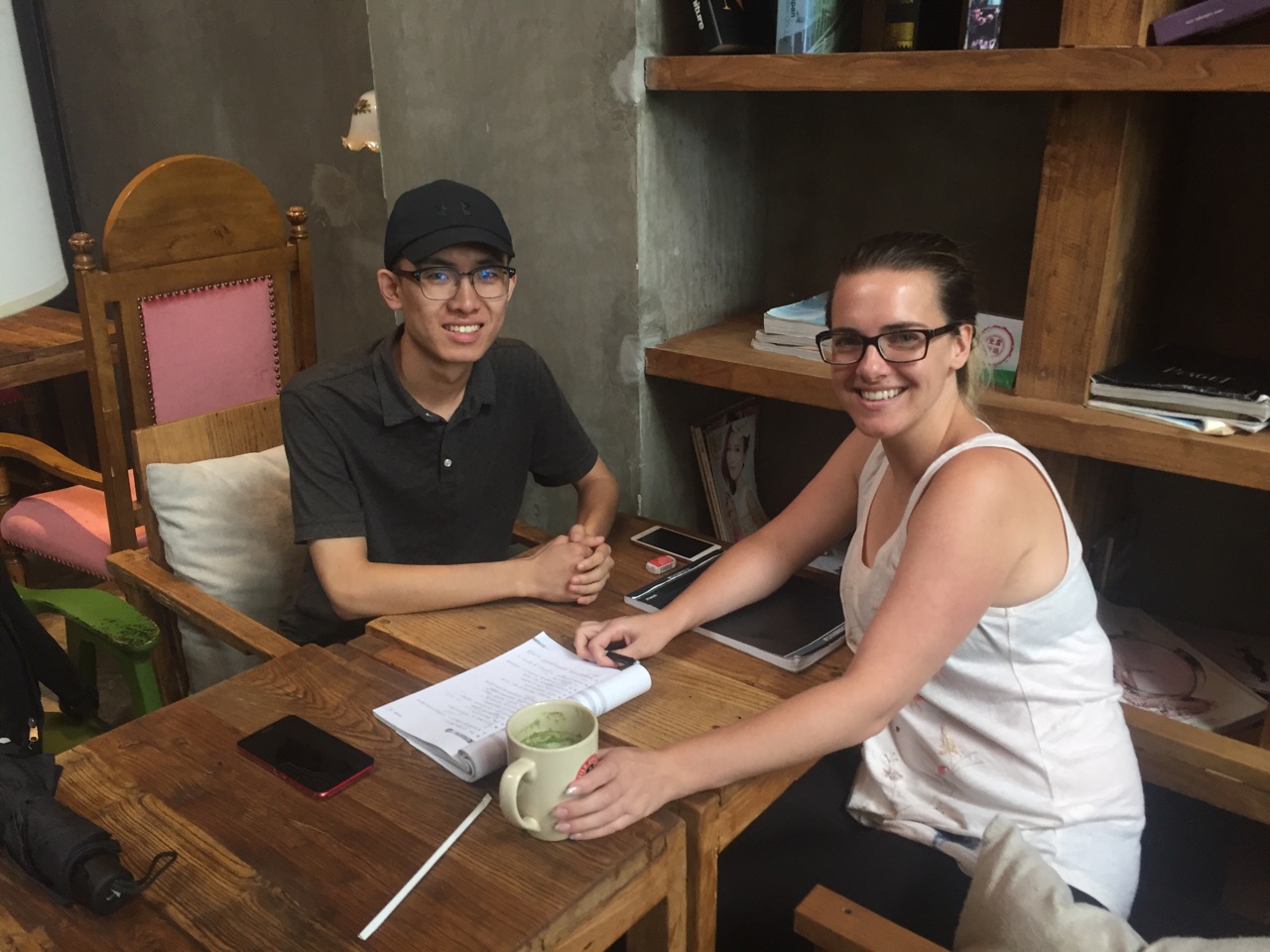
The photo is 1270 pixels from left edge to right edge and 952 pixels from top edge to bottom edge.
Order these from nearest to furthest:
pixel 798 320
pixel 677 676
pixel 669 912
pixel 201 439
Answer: pixel 669 912 < pixel 677 676 < pixel 798 320 < pixel 201 439

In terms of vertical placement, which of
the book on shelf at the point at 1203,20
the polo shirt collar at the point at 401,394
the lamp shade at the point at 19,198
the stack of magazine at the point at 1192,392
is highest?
the book on shelf at the point at 1203,20

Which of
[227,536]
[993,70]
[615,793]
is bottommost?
[227,536]

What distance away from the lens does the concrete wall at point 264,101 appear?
2977mm

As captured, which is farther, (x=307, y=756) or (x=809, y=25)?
(x=809, y=25)

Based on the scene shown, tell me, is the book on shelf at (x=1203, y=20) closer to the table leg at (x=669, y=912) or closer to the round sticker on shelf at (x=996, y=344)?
the round sticker on shelf at (x=996, y=344)

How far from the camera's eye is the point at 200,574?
5.97 feet

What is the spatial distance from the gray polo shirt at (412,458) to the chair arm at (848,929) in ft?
2.99

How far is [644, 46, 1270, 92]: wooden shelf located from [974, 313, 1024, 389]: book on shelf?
370 mm

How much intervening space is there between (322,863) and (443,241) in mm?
910

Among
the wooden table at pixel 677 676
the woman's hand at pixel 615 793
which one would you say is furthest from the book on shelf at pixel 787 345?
the woman's hand at pixel 615 793

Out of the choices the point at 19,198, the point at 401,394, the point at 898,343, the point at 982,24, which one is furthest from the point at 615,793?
the point at 982,24

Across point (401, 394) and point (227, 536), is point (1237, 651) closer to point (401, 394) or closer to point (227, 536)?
point (401, 394)

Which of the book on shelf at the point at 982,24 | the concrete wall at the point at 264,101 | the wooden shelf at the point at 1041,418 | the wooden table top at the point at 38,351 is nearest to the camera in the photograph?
the wooden shelf at the point at 1041,418

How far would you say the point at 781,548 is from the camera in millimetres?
1536
